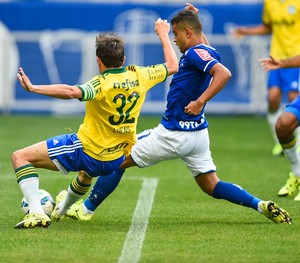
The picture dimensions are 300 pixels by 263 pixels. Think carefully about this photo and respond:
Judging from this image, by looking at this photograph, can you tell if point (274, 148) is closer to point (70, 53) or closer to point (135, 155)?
point (135, 155)

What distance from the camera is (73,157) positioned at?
7.72 meters

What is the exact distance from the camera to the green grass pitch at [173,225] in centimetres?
671

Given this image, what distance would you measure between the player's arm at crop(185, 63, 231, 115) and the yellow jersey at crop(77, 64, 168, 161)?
1.29 ft

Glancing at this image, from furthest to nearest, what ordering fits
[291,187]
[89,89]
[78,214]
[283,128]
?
[291,187], [283,128], [78,214], [89,89]

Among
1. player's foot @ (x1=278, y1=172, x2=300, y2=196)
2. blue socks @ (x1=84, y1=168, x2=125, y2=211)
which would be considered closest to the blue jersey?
blue socks @ (x1=84, y1=168, x2=125, y2=211)

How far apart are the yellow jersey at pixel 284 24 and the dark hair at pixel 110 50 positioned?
20.2 ft

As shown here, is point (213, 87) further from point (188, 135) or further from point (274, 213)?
point (274, 213)

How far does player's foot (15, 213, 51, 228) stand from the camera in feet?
25.2

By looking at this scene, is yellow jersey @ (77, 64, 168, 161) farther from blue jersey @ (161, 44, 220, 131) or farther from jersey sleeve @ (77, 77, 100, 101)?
blue jersey @ (161, 44, 220, 131)

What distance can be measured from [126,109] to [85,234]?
107 centimetres

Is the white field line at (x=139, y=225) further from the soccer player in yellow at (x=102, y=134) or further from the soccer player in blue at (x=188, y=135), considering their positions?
the soccer player in yellow at (x=102, y=134)

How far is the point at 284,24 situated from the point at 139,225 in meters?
6.16

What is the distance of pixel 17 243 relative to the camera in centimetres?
708

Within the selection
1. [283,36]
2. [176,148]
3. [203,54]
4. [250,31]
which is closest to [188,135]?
[176,148]
